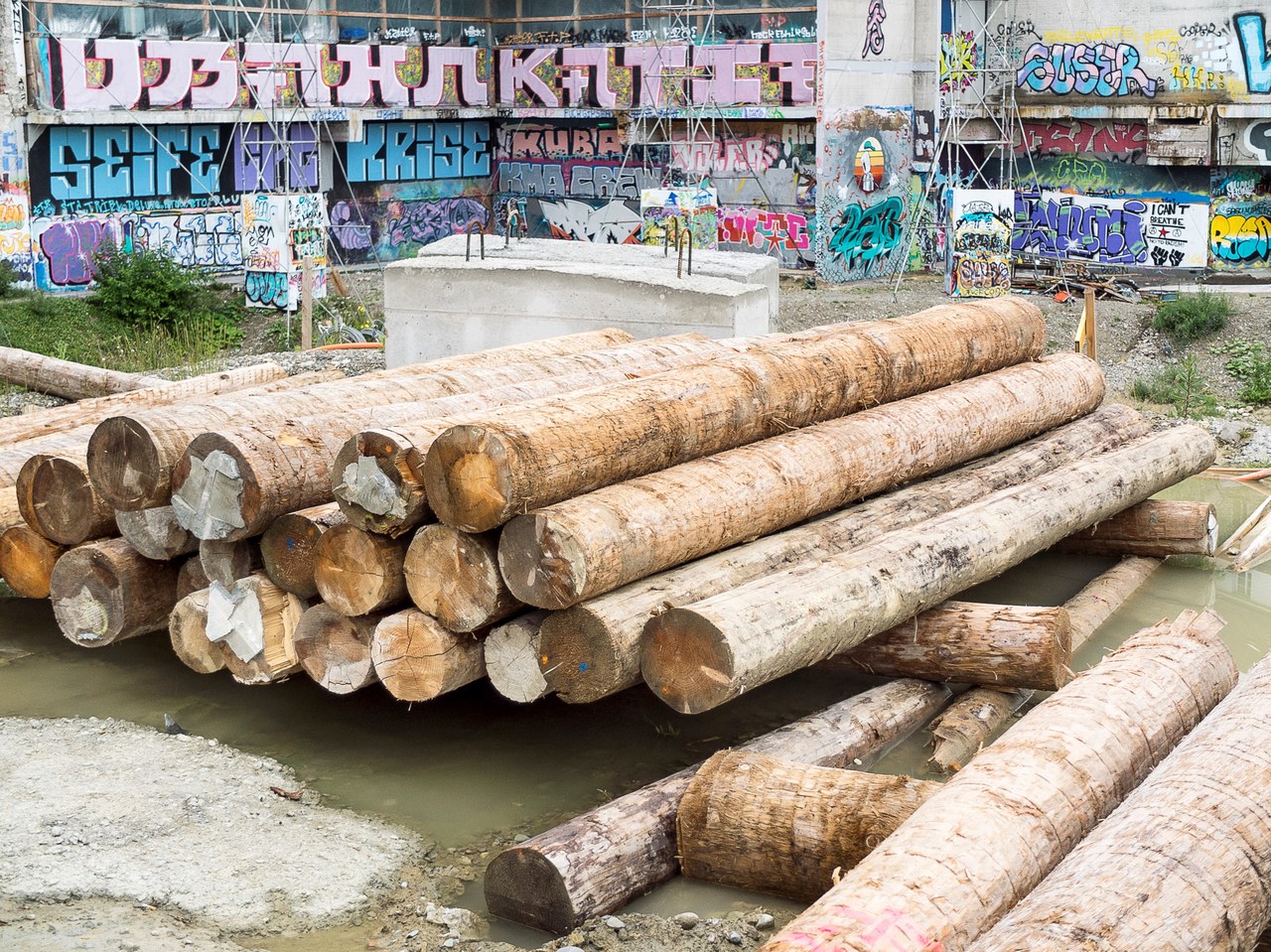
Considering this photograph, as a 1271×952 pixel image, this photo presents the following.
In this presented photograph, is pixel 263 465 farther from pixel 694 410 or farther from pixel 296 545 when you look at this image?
pixel 694 410

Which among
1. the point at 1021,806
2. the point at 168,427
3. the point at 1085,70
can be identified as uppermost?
the point at 1085,70

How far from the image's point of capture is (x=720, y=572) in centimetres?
722

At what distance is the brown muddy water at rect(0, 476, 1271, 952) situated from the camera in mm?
6859

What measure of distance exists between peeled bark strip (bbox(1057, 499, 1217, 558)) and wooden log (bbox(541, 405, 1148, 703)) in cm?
92

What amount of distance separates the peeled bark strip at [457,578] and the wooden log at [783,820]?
4.19 ft

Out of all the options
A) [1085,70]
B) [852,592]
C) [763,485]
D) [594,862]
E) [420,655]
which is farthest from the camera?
[1085,70]

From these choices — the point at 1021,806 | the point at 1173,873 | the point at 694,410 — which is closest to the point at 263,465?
the point at 694,410

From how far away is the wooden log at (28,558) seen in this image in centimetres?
805

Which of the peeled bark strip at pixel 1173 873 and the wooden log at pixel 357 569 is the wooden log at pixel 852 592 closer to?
the wooden log at pixel 357 569

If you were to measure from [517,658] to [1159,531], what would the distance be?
6005 mm

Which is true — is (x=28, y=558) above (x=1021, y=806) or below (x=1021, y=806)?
above

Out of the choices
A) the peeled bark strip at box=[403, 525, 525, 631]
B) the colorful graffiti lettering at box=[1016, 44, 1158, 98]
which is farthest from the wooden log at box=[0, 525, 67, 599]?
the colorful graffiti lettering at box=[1016, 44, 1158, 98]

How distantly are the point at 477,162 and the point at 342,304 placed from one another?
11611 millimetres

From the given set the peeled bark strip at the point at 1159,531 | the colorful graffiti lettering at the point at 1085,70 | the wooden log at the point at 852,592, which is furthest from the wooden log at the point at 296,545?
the colorful graffiti lettering at the point at 1085,70
